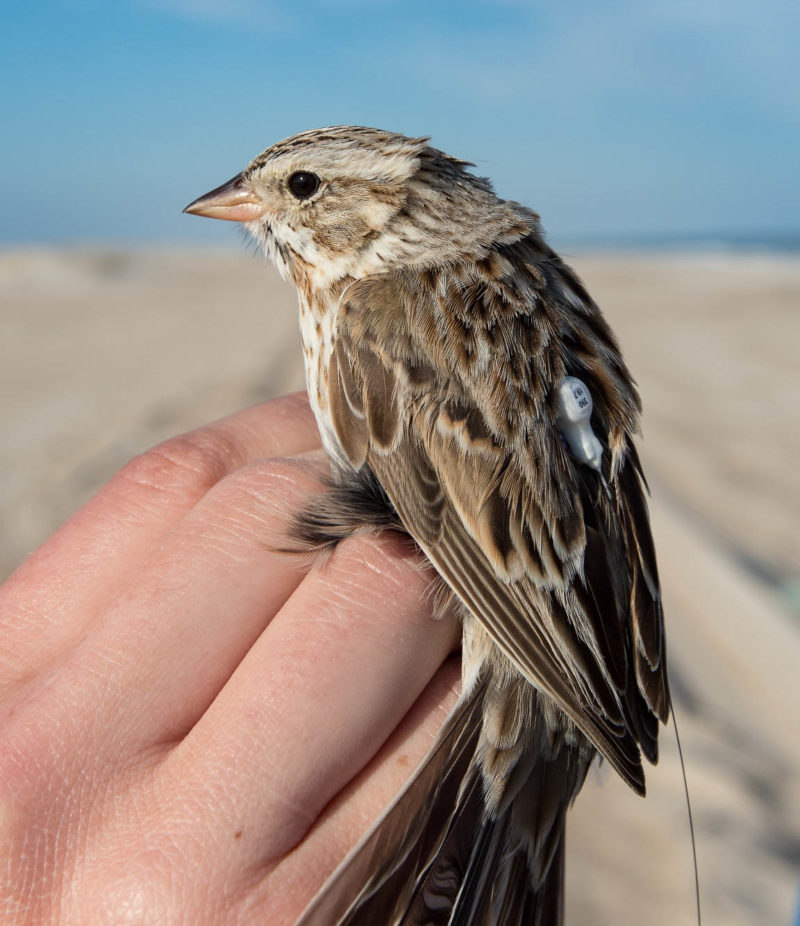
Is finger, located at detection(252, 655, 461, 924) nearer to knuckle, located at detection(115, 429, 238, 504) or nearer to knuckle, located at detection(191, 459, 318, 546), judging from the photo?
knuckle, located at detection(191, 459, 318, 546)

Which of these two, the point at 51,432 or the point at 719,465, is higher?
the point at 51,432

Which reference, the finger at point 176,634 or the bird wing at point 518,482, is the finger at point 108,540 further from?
the bird wing at point 518,482

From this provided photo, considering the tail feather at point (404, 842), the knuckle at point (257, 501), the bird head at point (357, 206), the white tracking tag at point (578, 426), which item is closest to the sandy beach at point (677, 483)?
Result: the tail feather at point (404, 842)

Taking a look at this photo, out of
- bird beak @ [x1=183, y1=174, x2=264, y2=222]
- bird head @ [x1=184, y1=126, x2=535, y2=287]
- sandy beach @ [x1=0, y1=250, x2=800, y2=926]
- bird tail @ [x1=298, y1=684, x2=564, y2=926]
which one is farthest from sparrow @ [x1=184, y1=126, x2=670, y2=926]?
bird beak @ [x1=183, y1=174, x2=264, y2=222]

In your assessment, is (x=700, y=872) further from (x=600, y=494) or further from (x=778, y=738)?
(x=600, y=494)

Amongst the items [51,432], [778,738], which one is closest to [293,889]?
[778,738]

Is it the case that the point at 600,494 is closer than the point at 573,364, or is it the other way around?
the point at 600,494

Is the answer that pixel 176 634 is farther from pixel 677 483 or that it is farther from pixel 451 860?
pixel 677 483
